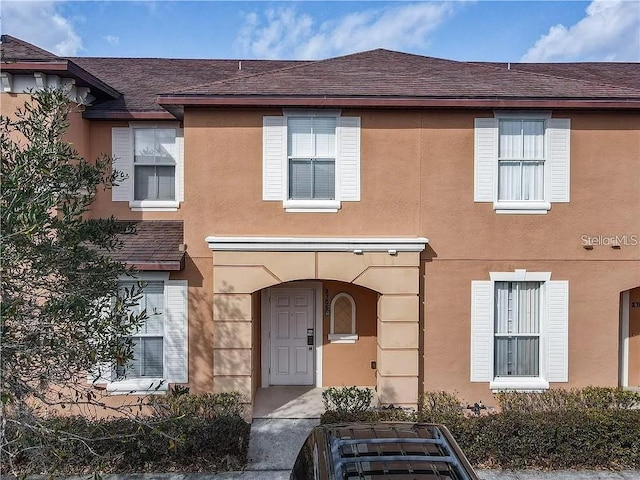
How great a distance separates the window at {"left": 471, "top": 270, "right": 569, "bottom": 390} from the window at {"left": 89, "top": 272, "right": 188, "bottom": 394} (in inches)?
226

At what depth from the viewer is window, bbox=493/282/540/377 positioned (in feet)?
30.2

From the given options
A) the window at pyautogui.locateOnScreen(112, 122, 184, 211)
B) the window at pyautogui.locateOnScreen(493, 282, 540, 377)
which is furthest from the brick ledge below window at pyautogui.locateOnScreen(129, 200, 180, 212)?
the window at pyautogui.locateOnScreen(493, 282, 540, 377)

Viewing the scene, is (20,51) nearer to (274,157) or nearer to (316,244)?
(274,157)

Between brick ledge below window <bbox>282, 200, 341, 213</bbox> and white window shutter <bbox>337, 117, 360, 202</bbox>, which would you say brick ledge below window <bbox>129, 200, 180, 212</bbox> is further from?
white window shutter <bbox>337, 117, 360, 202</bbox>

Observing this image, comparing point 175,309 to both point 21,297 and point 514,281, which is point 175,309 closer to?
point 21,297

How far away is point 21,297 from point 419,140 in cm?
705

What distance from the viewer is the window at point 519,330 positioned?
9.08 metres

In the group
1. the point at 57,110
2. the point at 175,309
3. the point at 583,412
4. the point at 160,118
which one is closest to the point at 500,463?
the point at 583,412

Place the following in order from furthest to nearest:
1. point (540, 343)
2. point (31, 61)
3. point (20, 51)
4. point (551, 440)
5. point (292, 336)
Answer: point (292, 336) < point (540, 343) < point (20, 51) < point (31, 61) < point (551, 440)

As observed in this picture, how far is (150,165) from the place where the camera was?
1021cm

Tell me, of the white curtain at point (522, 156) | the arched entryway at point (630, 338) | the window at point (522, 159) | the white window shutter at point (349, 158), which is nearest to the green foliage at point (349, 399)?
the white window shutter at point (349, 158)

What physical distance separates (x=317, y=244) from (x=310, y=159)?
1.69 metres

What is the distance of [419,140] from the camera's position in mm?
8984

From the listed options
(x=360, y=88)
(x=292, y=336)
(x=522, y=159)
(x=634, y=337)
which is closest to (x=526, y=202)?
(x=522, y=159)
